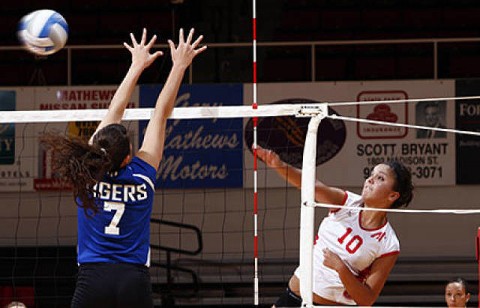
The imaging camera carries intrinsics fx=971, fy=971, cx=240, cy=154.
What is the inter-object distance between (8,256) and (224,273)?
2324mm

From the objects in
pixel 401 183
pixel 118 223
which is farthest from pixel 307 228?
pixel 118 223

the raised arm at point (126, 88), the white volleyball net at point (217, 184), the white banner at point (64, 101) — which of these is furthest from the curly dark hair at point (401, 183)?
the white banner at point (64, 101)

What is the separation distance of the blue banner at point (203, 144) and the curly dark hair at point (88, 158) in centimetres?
657

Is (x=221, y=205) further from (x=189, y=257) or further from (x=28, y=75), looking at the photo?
(x=28, y=75)

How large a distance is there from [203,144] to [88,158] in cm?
670


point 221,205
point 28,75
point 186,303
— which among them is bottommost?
point 186,303

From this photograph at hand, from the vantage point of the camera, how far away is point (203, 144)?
34.2ft

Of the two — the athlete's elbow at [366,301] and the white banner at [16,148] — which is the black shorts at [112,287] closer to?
the athlete's elbow at [366,301]

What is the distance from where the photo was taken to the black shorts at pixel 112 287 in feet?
12.1

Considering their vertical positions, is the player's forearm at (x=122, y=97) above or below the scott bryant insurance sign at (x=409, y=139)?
above

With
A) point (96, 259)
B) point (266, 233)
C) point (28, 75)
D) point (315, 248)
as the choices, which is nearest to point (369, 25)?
point (266, 233)

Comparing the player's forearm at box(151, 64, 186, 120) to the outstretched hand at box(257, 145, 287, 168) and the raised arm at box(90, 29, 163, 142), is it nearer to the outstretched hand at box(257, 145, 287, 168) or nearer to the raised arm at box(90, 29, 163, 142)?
the raised arm at box(90, 29, 163, 142)

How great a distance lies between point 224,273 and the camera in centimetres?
1025

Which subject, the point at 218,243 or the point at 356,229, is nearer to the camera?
the point at 356,229
